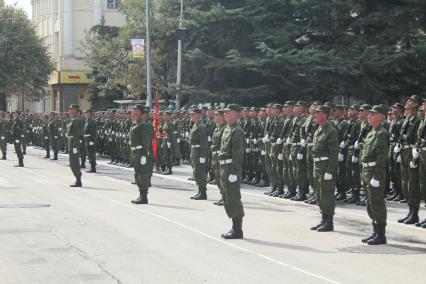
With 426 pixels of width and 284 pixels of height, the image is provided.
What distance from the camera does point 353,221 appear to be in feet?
41.8

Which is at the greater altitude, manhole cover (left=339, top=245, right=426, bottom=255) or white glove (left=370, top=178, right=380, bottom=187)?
white glove (left=370, top=178, right=380, bottom=187)

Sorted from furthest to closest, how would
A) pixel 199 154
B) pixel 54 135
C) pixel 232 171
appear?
pixel 54 135 < pixel 199 154 < pixel 232 171

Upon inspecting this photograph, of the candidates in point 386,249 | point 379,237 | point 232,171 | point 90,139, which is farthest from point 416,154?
point 90,139

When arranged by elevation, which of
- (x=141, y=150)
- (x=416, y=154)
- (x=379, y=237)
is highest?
(x=416, y=154)

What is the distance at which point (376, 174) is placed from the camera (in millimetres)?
10234

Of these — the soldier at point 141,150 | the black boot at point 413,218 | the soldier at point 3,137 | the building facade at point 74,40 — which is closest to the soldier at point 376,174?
the black boot at point 413,218

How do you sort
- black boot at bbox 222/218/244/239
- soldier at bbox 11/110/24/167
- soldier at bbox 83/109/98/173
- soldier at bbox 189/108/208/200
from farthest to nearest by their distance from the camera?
soldier at bbox 11/110/24/167 → soldier at bbox 83/109/98/173 → soldier at bbox 189/108/208/200 → black boot at bbox 222/218/244/239

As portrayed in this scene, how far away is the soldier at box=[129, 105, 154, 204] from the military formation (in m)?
0.02

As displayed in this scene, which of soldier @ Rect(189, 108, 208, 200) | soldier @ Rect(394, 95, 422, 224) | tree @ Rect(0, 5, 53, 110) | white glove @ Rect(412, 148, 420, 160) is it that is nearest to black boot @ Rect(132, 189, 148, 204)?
soldier @ Rect(189, 108, 208, 200)

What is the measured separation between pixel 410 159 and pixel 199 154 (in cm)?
534

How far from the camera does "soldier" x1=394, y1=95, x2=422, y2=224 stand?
12287mm

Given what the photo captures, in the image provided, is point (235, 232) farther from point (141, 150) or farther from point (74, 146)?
point (74, 146)

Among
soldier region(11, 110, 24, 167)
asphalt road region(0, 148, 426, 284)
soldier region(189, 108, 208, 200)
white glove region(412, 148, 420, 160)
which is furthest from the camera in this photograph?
soldier region(11, 110, 24, 167)

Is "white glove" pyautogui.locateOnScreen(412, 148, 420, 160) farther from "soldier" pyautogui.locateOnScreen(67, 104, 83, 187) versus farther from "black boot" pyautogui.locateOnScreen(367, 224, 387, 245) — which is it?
"soldier" pyautogui.locateOnScreen(67, 104, 83, 187)
